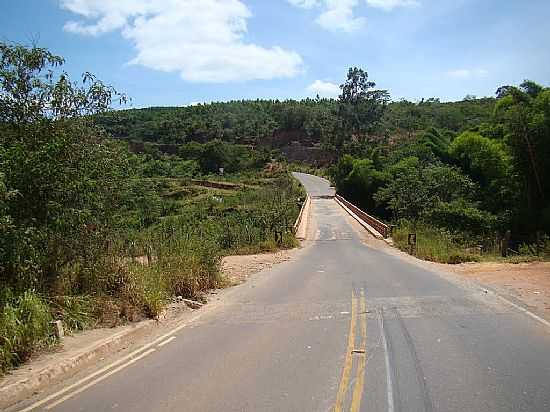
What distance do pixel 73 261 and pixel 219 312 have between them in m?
3.60

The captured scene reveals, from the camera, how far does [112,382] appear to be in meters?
7.24

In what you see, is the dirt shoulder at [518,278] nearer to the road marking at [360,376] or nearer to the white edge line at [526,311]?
the white edge line at [526,311]

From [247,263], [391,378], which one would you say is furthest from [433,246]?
[391,378]

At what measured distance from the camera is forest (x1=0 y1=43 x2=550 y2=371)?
9.09m

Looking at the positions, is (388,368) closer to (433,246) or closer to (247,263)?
(247,263)

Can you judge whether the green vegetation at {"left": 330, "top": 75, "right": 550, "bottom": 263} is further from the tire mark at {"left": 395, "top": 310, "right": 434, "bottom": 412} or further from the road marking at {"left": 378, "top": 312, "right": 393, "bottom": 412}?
the tire mark at {"left": 395, "top": 310, "right": 434, "bottom": 412}

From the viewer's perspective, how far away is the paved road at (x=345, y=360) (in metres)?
6.28

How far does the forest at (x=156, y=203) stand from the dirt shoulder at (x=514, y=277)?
77.7 inches

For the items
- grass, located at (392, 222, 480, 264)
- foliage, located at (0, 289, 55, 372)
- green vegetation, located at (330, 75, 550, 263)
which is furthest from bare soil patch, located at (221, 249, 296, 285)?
foliage, located at (0, 289, 55, 372)

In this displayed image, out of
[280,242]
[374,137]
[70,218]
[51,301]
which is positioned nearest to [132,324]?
[51,301]

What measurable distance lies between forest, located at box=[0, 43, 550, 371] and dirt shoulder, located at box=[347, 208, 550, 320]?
197 cm

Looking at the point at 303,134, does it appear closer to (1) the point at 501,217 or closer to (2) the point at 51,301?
(1) the point at 501,217

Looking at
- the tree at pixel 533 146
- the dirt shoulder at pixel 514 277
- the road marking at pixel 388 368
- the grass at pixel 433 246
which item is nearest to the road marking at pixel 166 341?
the road marking at pixel 388 368

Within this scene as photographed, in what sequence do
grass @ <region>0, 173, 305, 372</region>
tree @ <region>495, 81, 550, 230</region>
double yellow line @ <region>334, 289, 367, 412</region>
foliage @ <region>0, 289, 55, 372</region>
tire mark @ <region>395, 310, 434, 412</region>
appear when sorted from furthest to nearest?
tree @ <region>495, 81, 550, 230</region> < grass @ <region>0, 173, 305, 372</region> < foliage @ <region>0, 289, 55, 372</region> < double yellow line @ <region>334, 289, 367, 412</region> < tire mark @ <region>395, 310, 434, 412</region>
